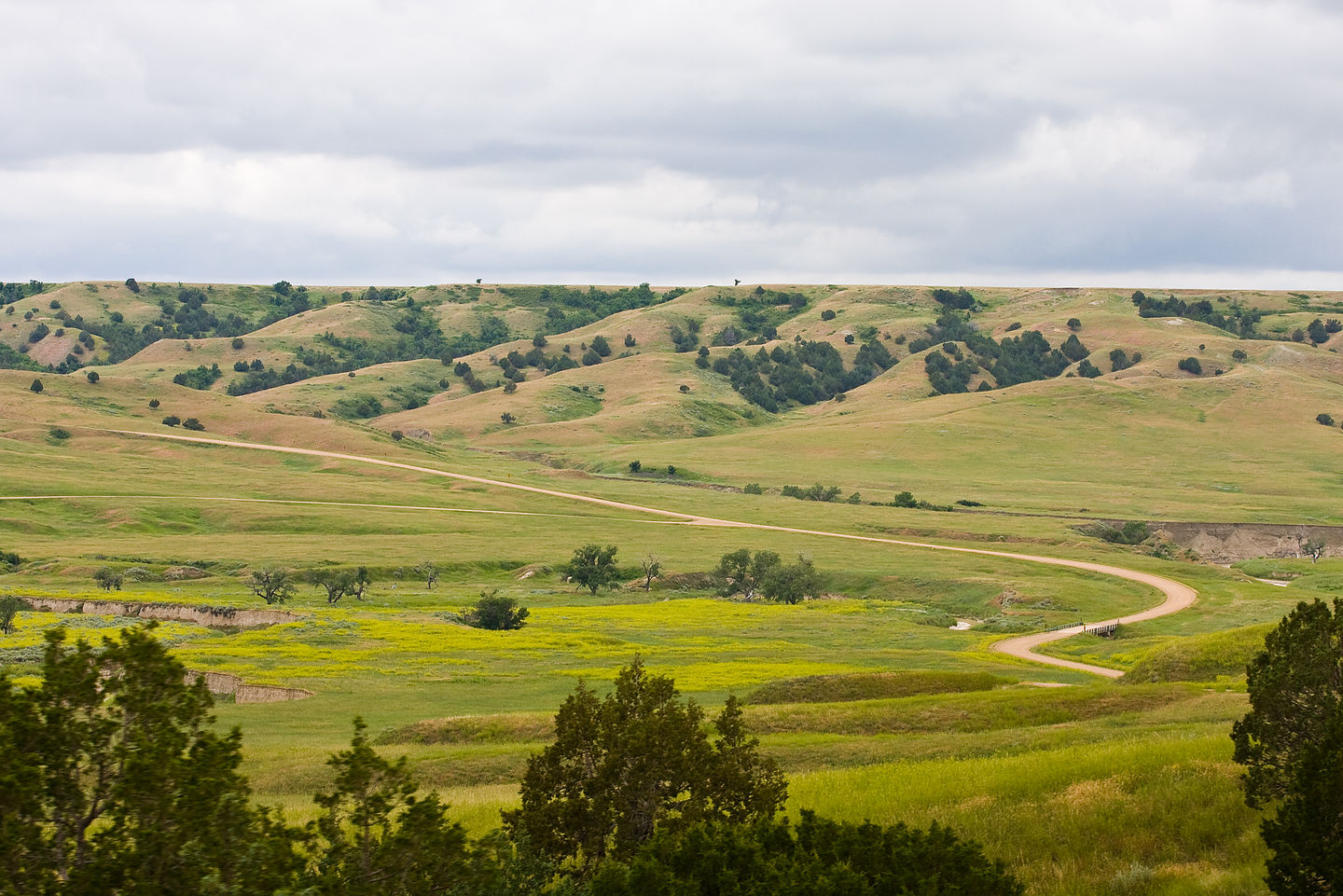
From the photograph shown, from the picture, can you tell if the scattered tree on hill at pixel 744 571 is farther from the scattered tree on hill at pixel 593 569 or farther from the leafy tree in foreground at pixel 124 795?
the leafy tree in foreground at pixel 124 795

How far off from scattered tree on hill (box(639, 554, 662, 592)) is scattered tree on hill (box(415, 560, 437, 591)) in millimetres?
17099

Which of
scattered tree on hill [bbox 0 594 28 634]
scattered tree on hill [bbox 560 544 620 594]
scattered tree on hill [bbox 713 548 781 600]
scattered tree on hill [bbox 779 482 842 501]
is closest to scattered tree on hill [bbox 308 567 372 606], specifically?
scattered tree on hill [bbox 560 544 620 594]

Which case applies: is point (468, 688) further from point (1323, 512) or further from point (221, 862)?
point (1323, 512)

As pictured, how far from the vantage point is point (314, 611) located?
244 ft

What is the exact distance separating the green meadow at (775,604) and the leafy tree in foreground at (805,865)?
3.60m

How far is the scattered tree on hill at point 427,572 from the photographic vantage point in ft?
301

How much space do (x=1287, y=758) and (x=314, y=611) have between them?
66.6 metres

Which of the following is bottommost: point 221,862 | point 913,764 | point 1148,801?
point 913,764

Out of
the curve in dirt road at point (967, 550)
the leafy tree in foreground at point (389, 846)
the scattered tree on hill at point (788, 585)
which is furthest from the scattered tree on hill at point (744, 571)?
the leafy tree in foreground at point (389, 846)

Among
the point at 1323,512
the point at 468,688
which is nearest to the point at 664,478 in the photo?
the point at 1323,512

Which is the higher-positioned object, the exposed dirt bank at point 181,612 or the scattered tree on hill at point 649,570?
the exposed dirt bank at point 181,612

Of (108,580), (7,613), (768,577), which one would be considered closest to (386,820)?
(7,613)

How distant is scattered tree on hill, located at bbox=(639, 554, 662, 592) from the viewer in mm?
92750

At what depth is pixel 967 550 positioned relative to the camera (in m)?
101
